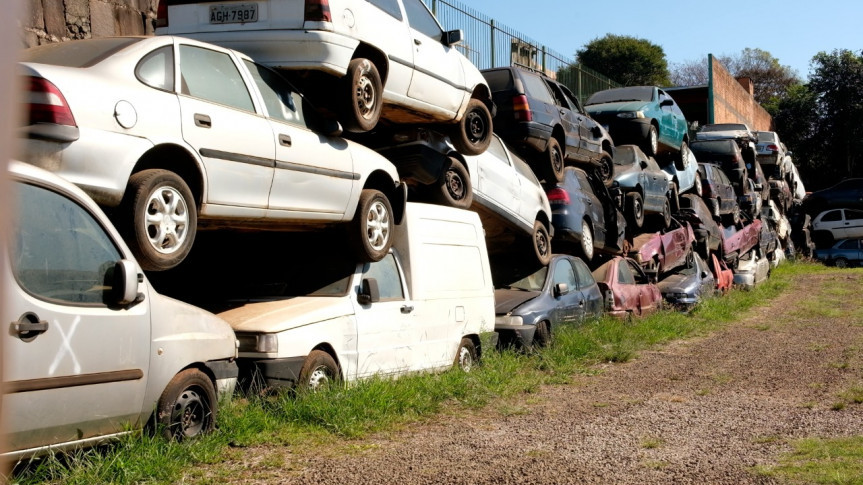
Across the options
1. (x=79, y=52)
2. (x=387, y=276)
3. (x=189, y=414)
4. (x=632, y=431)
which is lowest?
(x=632, y=431)

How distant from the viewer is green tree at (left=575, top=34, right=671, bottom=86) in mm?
62406

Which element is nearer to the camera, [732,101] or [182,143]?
[182,143]

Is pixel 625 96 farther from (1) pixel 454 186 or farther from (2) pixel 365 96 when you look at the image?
(2) pixel 365 96

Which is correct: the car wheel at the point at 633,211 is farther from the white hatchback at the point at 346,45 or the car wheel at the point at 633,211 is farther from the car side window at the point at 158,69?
the car side window at the point at 158,69

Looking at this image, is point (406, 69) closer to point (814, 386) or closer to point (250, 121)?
point (250, 121)

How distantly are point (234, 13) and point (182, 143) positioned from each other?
197 cm

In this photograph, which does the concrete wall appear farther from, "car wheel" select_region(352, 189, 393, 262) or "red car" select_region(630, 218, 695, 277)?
"car wheel" select_region(352, 189, 393, 262)

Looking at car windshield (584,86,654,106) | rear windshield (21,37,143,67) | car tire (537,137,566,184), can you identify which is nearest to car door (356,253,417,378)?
rear windshield (21,37,143,67)

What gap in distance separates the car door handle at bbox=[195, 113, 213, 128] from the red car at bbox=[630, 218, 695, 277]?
1119 centimetres

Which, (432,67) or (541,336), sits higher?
(432,67)

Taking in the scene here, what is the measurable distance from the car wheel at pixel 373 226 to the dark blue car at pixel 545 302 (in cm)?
284

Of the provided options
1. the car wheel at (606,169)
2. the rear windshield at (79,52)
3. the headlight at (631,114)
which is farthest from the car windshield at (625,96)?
the rear windshield at (79,52)

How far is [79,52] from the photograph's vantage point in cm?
603

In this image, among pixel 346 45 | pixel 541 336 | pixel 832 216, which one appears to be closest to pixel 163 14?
pixel 346 45
